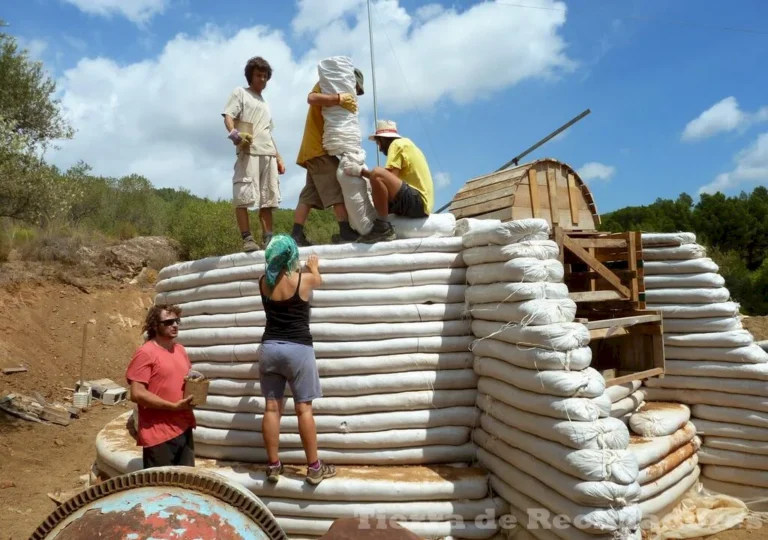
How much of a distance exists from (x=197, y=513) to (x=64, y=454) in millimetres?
7056

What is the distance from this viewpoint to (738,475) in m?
4.58

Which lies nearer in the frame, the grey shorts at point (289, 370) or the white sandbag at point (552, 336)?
the white sandbag at point (552, 336)

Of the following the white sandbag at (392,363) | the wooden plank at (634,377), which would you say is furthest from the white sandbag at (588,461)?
the wooden plank at (634,377)

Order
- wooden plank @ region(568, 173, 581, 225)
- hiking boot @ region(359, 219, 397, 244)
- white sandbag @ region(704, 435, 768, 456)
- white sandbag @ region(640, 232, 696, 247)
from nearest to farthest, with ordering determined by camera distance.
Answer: hiking boot @ region(359, 219, 397, 244) → white sandbag @ region(704, 435, 768, 456) → white sandbag @ region(640, 232, 696, 247) → wooden plank @ region(568, 173, 581, 225)

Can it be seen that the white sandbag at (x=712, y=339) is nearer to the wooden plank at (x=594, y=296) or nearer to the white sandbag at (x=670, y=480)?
the wooden plank at (x=594, y=296)

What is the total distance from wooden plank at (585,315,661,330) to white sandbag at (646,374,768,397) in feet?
2.31

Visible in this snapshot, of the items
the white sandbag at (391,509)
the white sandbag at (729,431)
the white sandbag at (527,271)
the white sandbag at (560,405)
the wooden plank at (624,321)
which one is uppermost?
the white sandbag at (527,271)

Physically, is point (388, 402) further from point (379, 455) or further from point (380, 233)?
point (380, 233)

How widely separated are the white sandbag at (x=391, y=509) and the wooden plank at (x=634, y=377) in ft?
4.19

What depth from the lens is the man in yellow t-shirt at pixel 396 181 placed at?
4.38m

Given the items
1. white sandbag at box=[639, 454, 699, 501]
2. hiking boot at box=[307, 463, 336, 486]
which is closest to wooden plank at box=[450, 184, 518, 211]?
white sandbag at box=[639, 454, 699, 501]

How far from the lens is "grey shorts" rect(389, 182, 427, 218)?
4.40 metres

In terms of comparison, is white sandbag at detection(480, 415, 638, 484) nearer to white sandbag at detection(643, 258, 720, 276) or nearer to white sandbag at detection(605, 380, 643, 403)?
white sandbag at detection(605, 380, 643, 403)

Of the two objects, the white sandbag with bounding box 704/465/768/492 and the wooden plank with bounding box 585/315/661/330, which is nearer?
the wooden plank with bounding box 585/315/661/330
